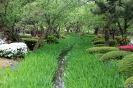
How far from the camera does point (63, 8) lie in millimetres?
13312

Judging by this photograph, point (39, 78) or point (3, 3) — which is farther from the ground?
point (3, 3)

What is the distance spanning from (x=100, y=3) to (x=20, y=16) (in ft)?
14.7

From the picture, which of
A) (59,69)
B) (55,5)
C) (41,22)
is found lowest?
(59,69)

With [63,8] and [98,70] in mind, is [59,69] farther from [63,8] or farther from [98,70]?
[63,8]

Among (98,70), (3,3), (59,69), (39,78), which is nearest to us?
(39,78)

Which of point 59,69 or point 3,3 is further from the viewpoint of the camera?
point 3,3

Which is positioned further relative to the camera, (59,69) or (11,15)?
(11,15)

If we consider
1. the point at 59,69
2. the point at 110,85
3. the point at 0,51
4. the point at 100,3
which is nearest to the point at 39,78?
the point at 110,85

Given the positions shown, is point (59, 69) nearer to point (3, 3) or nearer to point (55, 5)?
point (55, 5)

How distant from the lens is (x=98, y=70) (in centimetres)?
793

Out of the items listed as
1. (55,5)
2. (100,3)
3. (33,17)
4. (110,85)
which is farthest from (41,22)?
(110,85)

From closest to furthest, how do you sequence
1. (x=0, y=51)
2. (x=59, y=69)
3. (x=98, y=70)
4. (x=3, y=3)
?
(x=98, y=70), (x=59, y=69), (x=0, y=51), (x=3, y=3)

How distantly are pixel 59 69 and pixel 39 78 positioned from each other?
2921 mm

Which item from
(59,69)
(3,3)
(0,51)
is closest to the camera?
(59,69)
